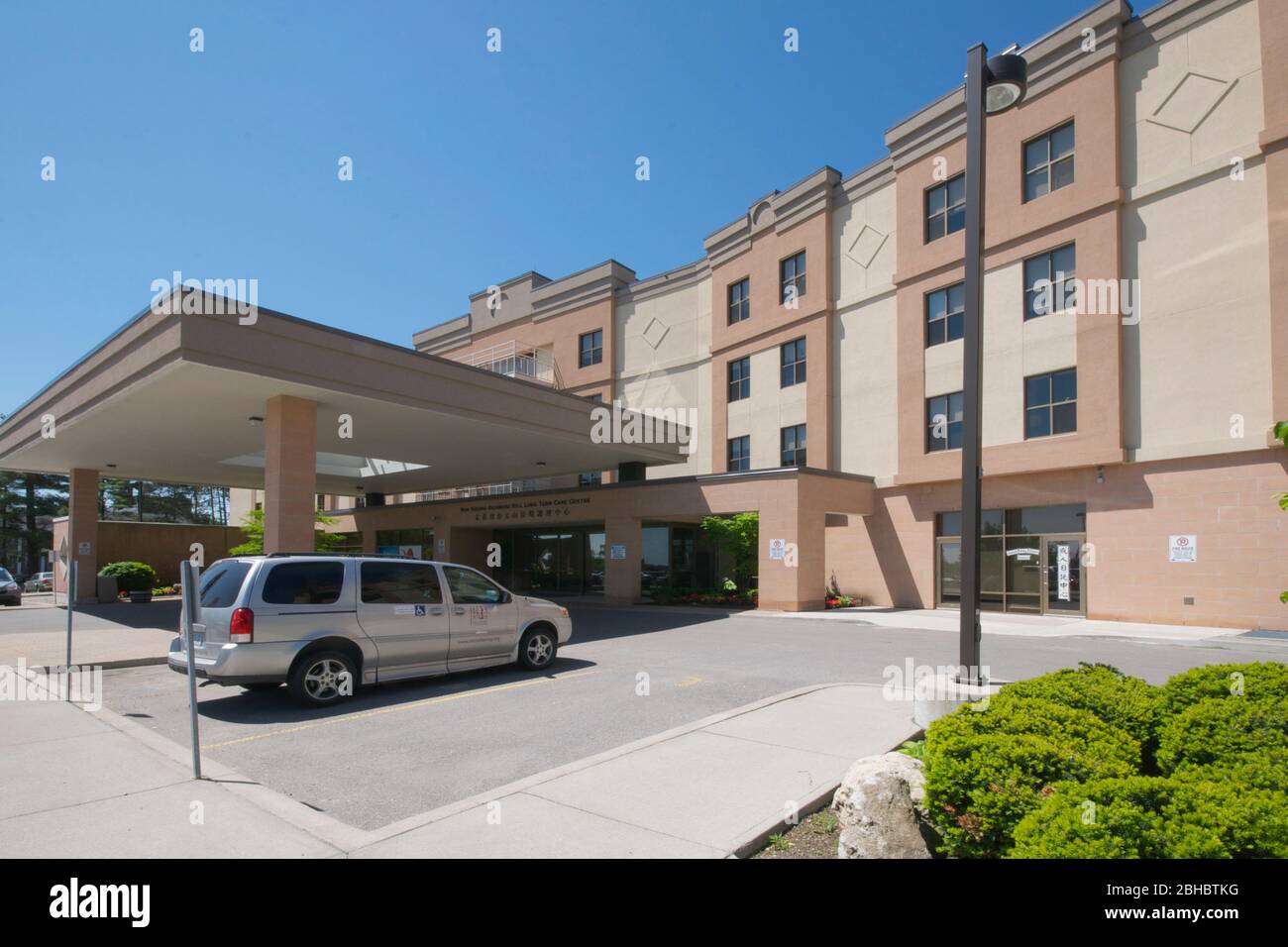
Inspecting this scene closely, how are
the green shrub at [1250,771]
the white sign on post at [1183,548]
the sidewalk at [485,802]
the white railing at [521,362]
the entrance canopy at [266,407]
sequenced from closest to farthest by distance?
1. the green shrub at [1250,771]
2. the sidewalk at [485,802]
3. the entrance canopy at [266,407]
4. the white sign on post at [1183,548]
5. the white railing at [521,362]

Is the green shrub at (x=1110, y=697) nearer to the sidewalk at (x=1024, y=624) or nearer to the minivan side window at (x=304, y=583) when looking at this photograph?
the minivan side window at (x=304, y=583)

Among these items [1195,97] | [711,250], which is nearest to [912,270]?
[1195,97]

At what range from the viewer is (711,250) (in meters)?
32.8

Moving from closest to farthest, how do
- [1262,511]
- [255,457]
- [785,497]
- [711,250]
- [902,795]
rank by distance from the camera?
[902,795], [1262,511], [785,497], [255,457], [711,250]

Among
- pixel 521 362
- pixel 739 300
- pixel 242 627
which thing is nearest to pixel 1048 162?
pixel 739 300

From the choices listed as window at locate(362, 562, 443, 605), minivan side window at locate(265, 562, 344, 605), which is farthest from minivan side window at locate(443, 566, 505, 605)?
minivan side window at locate(265, 562, 344, 605)

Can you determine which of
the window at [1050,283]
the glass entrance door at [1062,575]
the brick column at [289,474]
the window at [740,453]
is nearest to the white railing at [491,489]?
the window at [740,453]

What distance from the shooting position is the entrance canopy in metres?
13.1

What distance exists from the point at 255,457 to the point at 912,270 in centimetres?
2364

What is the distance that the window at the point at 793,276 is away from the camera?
28.6 meters

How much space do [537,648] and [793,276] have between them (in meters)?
22.0

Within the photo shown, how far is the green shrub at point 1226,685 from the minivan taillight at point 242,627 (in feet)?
27.8

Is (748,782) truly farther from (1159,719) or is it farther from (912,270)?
(912,270)

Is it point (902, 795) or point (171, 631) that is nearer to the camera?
point (902, 795)
